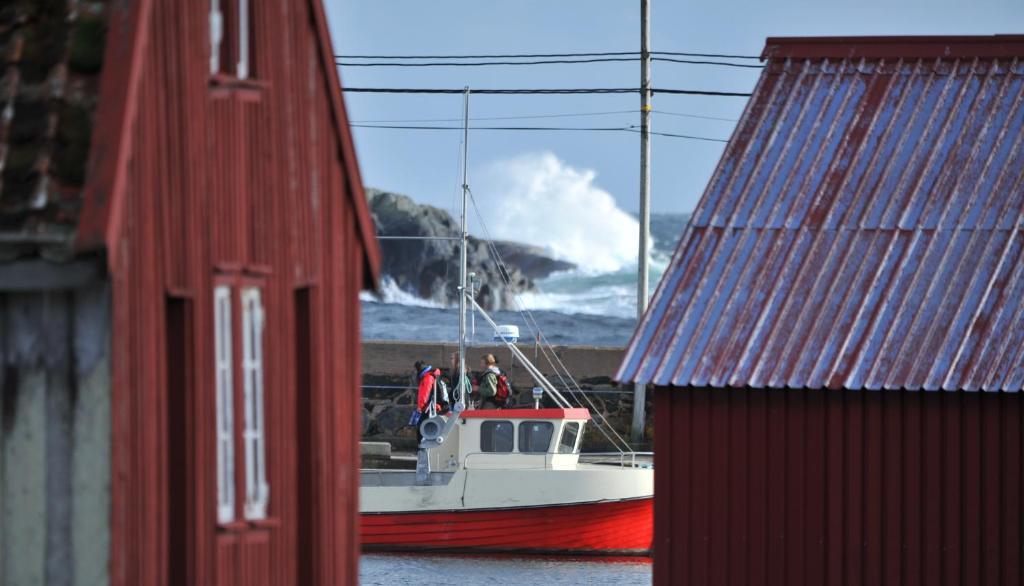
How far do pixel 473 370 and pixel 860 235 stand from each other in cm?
2422

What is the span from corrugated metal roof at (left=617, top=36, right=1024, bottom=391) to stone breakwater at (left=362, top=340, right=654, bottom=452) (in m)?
20.5

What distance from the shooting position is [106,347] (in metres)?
9.64

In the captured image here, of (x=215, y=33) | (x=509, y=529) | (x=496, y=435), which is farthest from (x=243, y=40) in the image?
(x=509, y=529)

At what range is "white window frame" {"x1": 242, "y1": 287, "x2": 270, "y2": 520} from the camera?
10.5 meters

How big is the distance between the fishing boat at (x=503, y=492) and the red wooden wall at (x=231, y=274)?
1760 cm

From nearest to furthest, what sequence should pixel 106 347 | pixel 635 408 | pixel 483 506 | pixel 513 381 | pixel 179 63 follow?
pixel 106 347
pixel 179 63
pixel 483 506
pixel 635 408
pixel 513 381

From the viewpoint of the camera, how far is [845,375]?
14.2 m

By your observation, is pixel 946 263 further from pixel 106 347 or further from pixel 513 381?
pixel 513 381

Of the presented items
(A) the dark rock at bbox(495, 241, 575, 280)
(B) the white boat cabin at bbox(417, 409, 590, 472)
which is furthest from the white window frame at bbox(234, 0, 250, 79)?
(A) the dark rock at bbox(495, 241, 575, 280)

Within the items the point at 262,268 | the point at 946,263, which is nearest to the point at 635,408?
the point at 946,263

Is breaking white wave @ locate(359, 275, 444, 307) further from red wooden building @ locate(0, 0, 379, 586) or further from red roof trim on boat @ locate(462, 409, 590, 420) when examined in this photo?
red wooden building @ locate(0, 0, 379, 586)

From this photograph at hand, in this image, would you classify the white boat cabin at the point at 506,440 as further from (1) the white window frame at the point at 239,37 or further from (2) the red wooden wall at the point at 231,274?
(1) the white window frame at the point at 239,37

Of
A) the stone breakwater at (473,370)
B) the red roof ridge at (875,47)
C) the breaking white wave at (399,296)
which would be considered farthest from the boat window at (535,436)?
the breaking white wave at (399,296)

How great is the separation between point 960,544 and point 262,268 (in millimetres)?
6469
